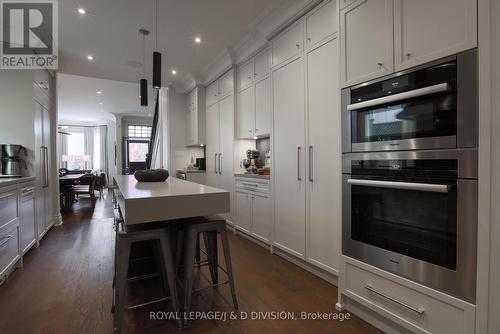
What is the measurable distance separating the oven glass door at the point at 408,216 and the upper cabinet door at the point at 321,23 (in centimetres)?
144

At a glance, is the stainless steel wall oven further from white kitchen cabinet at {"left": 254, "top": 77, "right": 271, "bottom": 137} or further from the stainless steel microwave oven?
white kitchen cabinet at {"left": 254, "top": 77, "right": 271, "bottom": 137}

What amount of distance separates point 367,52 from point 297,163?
4.20 feet

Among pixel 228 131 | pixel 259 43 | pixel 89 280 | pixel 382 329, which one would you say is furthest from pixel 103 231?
pixel 382 329

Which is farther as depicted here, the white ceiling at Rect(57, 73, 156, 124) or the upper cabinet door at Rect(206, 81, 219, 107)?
the white ceiling at Rect(57, 73, 156, 124)

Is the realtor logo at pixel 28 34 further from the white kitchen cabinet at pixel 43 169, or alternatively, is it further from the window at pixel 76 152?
the window at pixel 76 152

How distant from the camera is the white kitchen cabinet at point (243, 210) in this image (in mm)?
3772

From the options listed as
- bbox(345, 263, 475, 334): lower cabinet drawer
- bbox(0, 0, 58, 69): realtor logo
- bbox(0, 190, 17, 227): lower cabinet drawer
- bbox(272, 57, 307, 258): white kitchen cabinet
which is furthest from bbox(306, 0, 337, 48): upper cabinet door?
bbox(0, 190, 17, 227): lower cabinet drawer

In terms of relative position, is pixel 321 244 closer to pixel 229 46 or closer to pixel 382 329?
pixel 382 329

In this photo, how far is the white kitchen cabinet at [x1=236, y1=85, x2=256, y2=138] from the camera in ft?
12.2

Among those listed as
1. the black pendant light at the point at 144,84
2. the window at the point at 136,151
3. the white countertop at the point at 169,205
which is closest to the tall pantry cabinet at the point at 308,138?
the white countertop at the point at 169,205

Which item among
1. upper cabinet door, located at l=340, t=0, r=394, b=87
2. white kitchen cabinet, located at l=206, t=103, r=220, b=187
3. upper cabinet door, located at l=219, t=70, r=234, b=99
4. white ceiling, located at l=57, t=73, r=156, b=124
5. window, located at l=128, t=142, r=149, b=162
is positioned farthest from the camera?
window, located at l=128, t=142, r=149, b=162

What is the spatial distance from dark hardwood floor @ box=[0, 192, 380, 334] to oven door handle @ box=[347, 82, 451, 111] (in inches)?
60.1

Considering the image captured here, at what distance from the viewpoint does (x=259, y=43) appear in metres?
3.49

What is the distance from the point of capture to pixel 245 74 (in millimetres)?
3914
